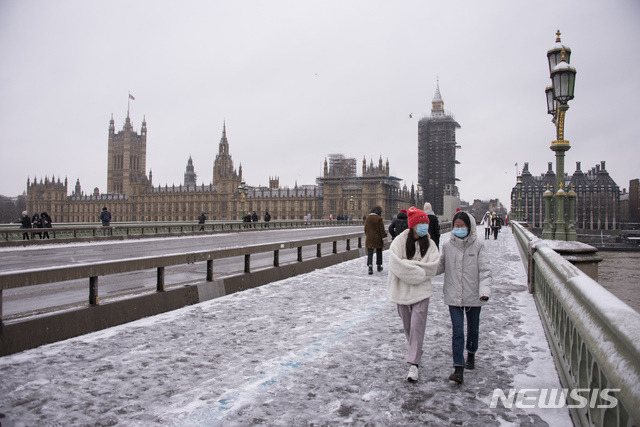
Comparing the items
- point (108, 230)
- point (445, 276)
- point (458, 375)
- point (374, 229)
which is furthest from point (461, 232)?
point (108, 230)

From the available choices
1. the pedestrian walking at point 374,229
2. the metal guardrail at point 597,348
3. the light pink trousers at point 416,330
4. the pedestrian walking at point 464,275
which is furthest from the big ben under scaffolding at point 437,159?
the metal guardrail at point 597,348

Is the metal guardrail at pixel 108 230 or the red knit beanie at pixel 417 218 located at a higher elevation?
the red knit beanie at pixel 417 218

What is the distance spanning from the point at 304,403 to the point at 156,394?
1.45 m

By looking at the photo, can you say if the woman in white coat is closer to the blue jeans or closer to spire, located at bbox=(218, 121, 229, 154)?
the blue jeans

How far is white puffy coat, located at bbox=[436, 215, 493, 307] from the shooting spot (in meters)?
4.97

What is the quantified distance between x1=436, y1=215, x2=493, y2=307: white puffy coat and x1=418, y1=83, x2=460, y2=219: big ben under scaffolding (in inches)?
4238

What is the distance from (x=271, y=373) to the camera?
5086 millimetres

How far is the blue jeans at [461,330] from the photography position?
4.84m

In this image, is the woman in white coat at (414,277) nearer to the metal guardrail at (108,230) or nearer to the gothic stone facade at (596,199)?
the metal guardrail at (108,230)

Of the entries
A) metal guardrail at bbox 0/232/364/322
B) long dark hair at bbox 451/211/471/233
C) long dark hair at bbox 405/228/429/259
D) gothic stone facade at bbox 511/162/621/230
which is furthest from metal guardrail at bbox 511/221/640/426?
gothic stone facade at bbox 511/162/621/230

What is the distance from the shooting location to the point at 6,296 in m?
8.56

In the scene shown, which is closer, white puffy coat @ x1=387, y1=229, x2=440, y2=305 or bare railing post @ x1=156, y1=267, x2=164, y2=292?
white puffy coat @ x1=387, y1=229, x2=440, y2=305

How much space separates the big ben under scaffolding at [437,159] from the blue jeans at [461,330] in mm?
107537

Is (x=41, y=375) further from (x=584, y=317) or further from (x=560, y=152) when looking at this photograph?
(x=560, y=152)
